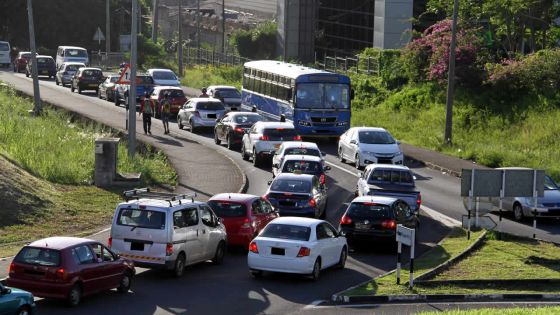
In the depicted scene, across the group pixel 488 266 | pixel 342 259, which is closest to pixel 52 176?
pixel 342 259

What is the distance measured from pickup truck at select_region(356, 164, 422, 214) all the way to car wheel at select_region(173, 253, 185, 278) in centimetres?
904

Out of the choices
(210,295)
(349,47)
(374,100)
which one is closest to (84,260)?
(210,295)

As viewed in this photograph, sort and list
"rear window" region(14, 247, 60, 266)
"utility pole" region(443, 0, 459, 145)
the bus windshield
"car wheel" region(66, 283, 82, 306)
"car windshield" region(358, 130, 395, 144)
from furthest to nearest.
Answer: the bus windshield < "utility pole" region(443, 0, 459, 145) < "car windshield" region(358, 130, 395, 144) < "car wheel" region(66, 283, 82, 306) < "rear window" region(14, 247, 60, 266)

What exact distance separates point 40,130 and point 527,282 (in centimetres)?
2408

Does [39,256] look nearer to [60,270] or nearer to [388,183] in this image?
[60,270]

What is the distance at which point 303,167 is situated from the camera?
113 ft

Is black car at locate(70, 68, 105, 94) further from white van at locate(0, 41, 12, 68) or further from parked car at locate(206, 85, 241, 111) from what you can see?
white van at locate(0, 41, 12, 68)

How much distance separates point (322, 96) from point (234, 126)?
163 inches

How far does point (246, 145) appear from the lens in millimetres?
42781

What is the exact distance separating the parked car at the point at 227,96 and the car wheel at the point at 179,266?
112 feet

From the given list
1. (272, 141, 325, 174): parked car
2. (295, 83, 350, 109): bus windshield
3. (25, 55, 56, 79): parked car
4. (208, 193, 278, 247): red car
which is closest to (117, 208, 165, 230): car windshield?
(208, 193, 278, 247): red car

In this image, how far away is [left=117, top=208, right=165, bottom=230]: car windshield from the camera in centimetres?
2262

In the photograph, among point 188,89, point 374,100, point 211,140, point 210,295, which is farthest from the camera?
point 188,89

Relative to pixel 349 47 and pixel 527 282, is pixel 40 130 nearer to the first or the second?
pixel 527 282
